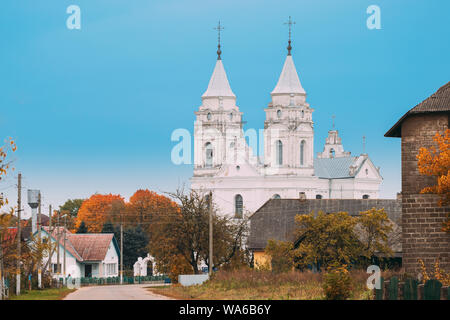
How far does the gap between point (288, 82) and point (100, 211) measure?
3333 centimetres

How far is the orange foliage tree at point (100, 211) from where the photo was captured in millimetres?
126500

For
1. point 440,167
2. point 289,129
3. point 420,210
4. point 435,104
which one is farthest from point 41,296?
point 289,129

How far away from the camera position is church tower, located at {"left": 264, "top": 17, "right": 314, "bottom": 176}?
481 feet

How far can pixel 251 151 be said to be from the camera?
154500 mm

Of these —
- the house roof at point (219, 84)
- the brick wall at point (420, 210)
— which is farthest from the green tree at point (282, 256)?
the house roof at point (219, 84)

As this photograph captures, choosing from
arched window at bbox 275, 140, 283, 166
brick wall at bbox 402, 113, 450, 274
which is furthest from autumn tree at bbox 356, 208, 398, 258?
arched window at bbox 275, 140, 283, 166

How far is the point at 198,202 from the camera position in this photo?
60531mm

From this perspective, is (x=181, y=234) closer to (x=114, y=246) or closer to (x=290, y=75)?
(x=114, y=246)

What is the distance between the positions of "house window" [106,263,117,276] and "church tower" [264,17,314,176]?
185 ft

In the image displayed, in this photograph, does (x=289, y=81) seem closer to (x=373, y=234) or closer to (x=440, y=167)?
(x=373, y=234)

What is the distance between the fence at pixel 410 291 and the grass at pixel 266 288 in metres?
0.88

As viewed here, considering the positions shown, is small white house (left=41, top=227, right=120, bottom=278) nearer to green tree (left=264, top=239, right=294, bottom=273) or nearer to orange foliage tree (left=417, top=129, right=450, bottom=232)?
green tree (left=264, top=239, right=294, bottom=273)
